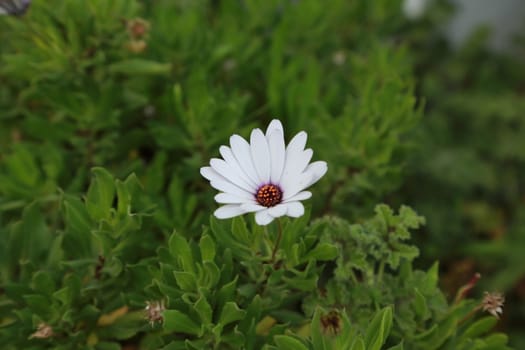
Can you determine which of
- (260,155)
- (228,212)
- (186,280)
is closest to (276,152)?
(260,155)

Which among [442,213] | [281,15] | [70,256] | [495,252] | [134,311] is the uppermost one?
[281,15]

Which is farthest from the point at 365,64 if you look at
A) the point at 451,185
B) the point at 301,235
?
the point at 301,235

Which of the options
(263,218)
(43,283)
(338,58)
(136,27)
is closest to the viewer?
(263,218)

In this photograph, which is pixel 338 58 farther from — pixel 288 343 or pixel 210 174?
pixel 288 343

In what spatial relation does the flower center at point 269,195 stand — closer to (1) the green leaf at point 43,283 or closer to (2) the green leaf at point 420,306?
(2) the green leaf at point 420,306

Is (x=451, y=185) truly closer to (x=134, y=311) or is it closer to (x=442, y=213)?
(x=442, y=213)

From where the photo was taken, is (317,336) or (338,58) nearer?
(317,336)

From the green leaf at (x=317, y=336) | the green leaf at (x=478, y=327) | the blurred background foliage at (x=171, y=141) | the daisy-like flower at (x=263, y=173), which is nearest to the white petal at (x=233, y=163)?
the daisy-like flower at (x=263, y=173)
